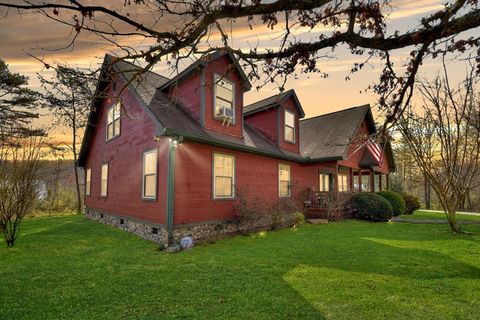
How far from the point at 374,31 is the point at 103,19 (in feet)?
12.6

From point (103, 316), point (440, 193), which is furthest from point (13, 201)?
point (440, 193)

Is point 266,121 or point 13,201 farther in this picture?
point 266,121

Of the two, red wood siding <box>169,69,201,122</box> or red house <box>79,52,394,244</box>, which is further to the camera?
red wood siding <box>169,69,201,122</box>

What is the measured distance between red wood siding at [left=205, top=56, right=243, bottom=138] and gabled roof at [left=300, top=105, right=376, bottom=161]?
220 inches

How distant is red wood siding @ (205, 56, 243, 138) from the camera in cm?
1098

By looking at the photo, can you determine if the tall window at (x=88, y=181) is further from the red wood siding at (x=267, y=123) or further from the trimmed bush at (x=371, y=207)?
the trimmed bush at (x=371, y=207)

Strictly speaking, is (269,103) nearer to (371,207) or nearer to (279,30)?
(371,207)

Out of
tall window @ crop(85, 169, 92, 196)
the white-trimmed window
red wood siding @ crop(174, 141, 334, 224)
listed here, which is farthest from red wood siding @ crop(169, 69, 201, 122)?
tall window @ crop(85, 169, 92, 196)

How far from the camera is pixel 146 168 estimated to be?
10531 mm

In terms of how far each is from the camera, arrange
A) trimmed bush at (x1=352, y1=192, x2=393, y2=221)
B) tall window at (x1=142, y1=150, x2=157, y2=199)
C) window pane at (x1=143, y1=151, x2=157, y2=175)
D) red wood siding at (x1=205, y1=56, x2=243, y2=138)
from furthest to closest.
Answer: trimmed bush at (x1=352, y1=192, x2=393, y2=221) < red wood siding at (x1=205, y1=56, x2=243, y2=138) < window pane at (x1=143, y1=151, x2=157, y2=175) < tall window at (x1=142, y1=150, x2=157, y2=199)

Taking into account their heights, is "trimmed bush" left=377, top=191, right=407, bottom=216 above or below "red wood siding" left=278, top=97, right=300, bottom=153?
below

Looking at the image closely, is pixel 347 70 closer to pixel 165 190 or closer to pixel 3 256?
pixel 165 190

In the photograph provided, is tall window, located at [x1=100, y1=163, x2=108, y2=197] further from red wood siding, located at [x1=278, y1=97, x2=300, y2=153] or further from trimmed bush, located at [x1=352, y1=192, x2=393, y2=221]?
trimmed bush, located at [x1=352, y1=192, x2=393, y2=221]

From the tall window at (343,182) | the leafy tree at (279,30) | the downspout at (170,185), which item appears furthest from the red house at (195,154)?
the tall window at (343,182)
